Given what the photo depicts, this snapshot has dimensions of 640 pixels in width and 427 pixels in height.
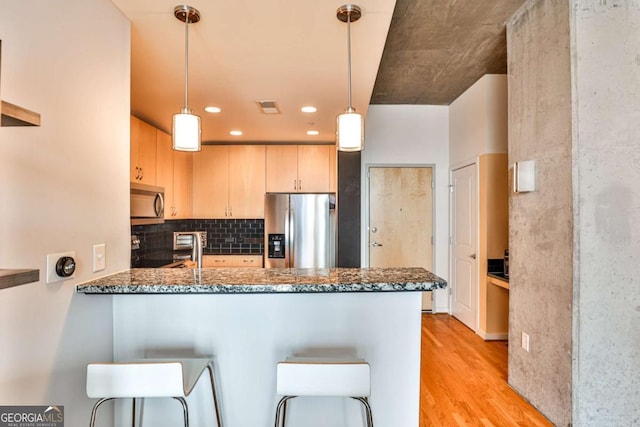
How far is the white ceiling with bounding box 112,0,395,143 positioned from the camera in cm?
175

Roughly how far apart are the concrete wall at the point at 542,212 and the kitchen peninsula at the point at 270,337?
1.00 m

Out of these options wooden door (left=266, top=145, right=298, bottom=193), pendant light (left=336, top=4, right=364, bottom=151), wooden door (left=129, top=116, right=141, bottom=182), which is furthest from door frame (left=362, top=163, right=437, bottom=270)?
pendant light (left=336, top=4, right=364, bottom=151)

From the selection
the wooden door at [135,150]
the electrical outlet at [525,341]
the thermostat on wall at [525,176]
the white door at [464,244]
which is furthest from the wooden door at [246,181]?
the electrical outlet at [525,341]

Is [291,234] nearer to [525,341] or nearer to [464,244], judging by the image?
[464,244]

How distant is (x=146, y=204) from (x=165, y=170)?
1.05m

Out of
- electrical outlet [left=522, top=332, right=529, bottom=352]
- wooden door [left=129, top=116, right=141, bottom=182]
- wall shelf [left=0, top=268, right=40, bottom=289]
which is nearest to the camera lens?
wall shelf [left=0, top=268, right=40, bottom=289]

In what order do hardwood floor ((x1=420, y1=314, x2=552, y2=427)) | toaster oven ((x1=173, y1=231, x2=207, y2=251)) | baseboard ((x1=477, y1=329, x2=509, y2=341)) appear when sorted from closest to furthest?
hardwood floor ((x1=420, y1=314, x2=552, y2=427))
baseboard ((x1=477, y1=329, x2=509, y2=341))
toaster oven ((x1=173, y1=231, x2=207, y2=251))

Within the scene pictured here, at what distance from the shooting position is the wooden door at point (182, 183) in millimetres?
4227

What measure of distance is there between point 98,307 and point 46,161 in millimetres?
669

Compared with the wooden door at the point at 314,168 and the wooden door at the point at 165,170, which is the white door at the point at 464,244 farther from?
the wooden door at the point at 165,170

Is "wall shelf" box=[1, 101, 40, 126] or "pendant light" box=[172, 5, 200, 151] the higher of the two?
"pendant light" box=[172, 5, 200, 151]

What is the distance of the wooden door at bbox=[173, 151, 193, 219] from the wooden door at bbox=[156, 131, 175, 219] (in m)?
0.09

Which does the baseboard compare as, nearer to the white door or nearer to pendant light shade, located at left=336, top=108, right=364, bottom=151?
the white door

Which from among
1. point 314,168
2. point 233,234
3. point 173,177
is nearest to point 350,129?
point 314,168
